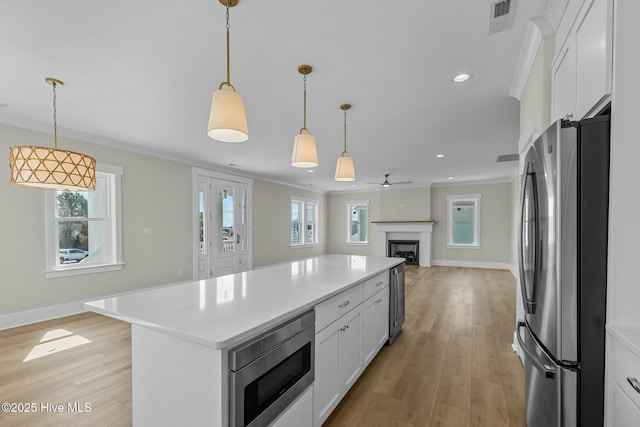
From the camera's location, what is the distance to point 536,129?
6.84 ft

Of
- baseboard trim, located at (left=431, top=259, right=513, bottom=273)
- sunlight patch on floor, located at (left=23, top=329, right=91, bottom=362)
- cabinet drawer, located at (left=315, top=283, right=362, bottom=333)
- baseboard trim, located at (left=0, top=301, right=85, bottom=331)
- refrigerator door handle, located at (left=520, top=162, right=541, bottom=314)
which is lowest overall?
baseboard trim, located at (left=431, top=259, right=513, bottom=273)

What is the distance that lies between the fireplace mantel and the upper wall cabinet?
692 centimetres

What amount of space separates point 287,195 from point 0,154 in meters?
5.68

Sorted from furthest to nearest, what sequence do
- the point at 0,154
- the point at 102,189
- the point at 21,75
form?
1. the point at 102,189
2. the point at 0,154
3. the point at 21,75

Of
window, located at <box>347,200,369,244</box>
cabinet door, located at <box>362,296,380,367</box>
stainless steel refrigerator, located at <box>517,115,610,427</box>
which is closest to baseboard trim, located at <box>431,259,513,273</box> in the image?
window, located at <box>347,200,369,244</box>

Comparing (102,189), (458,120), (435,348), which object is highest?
(458,120)

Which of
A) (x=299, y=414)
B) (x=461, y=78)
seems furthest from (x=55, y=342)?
(x=461, y=78)

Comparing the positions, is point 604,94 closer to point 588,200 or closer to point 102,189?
point 588,200

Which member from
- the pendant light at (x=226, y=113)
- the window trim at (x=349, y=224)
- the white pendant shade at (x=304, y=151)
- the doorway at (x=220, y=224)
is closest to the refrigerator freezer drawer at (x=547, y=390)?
the white pendant shade at (x=304, y=151)

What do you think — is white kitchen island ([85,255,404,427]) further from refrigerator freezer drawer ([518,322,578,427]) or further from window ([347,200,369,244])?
window ([347,200,369,244])

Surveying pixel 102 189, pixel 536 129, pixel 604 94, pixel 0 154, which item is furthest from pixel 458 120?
pixel 0 154

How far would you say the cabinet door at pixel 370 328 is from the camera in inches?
88.9

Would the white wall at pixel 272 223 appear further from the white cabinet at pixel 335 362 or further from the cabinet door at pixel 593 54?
the cabinet door at pixel 593 54

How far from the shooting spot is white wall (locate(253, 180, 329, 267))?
23.2ft
